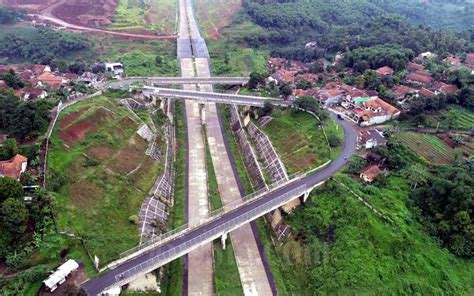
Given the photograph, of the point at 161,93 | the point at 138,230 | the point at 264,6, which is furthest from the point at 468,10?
the point at 138,230

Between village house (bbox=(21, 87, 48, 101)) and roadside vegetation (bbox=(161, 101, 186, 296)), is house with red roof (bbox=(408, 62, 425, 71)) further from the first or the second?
village house (bbox=(21, 87, 48, 101))

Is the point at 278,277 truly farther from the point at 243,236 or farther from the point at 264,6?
the point at 264,6

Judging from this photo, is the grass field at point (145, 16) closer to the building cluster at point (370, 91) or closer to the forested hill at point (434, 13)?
the building cluster at point (370, 91)

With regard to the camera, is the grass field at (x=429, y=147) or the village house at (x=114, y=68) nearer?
the grass field at (x=429, y=147)

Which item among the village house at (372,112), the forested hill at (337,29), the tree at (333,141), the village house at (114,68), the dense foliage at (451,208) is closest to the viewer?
the dense foliage at (451,208)

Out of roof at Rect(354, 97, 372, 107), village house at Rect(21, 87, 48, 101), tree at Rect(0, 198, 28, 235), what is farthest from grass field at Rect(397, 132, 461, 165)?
village house at Rect(21, 87, 48, 101)

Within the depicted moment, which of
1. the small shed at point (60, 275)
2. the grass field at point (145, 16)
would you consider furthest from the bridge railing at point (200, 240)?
the grass field at point (145, 16)

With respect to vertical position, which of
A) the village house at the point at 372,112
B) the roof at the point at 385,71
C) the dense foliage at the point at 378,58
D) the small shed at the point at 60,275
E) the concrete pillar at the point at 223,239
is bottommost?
the concrete pillar at the point at 223,239
